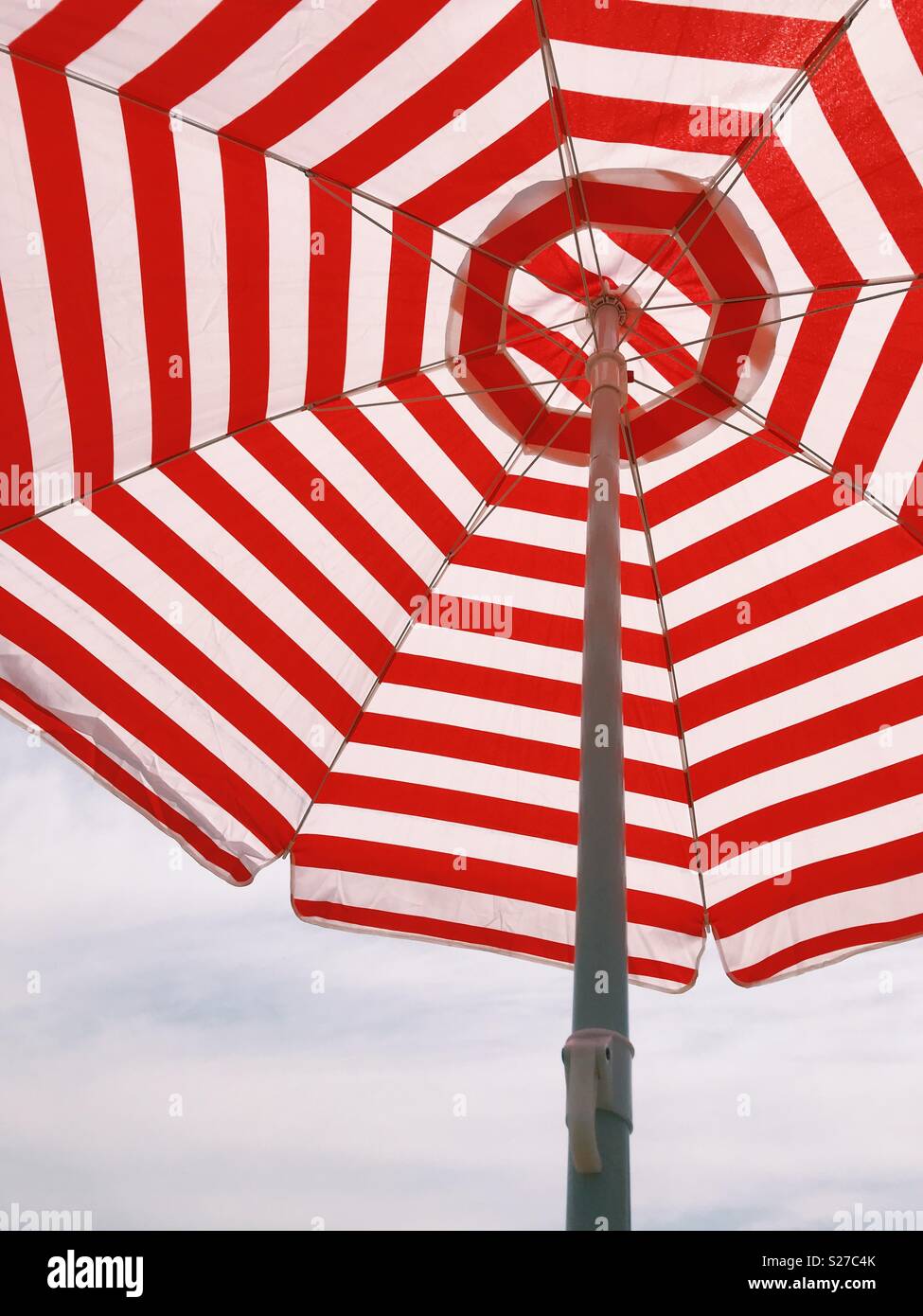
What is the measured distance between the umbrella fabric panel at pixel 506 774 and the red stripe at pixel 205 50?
1.65 metres

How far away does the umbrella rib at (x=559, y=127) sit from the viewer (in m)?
2.75

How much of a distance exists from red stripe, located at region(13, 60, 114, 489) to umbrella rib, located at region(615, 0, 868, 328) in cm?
161

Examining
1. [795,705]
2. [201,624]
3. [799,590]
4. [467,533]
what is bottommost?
[795,705]

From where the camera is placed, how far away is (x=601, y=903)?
217cm

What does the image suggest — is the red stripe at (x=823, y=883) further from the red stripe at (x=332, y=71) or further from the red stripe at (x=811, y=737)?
the red stripe at (x=332, y=71)

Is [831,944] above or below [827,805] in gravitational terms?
below

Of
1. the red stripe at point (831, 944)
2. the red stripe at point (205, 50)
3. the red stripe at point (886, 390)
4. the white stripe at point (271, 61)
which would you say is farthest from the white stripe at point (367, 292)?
the red stripe at point (831, 944)

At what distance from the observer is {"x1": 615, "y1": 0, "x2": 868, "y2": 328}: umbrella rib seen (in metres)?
2.75

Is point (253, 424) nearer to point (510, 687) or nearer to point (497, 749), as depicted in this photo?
point (510, 687)

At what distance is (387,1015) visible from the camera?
6434 millimetres

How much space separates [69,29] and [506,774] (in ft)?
8.34

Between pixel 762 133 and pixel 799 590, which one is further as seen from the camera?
pixel 799 590

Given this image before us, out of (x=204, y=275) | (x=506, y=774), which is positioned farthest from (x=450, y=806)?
(x=204, y=275)
